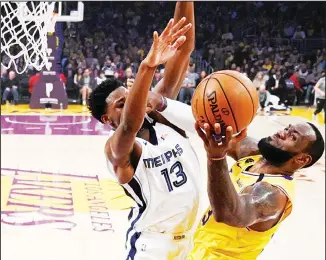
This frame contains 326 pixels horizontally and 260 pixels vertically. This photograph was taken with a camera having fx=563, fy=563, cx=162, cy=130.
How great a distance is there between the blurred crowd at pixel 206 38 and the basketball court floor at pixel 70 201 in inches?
30.2

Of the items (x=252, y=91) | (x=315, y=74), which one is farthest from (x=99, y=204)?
(x=315, y=74)

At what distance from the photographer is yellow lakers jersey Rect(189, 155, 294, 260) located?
6.00ft

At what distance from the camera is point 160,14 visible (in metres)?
4.66

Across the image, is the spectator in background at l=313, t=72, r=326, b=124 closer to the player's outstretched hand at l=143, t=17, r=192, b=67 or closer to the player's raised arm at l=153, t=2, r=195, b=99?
the player's raised arm at l=153, t=2, r=195, b=99

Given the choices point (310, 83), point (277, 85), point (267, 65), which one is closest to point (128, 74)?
point (267, 65)

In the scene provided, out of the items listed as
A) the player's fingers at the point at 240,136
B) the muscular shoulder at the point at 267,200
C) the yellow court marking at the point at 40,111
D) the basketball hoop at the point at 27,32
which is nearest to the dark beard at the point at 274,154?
the muscular shoulder at the point at 267,200

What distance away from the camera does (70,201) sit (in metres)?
4.58

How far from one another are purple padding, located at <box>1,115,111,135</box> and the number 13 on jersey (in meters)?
5.42

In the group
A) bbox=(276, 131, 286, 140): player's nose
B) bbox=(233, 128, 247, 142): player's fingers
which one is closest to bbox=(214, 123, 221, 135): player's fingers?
bbox=(233, 128, 247, 142): player's fingers

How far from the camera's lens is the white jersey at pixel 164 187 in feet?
6.31

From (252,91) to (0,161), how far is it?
4813 millimetres

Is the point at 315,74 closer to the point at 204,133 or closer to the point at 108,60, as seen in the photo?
the point at 108,60

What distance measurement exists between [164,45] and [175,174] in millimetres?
526

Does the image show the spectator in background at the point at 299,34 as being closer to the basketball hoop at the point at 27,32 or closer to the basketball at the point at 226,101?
the basketball hoop at the point at 27,32
